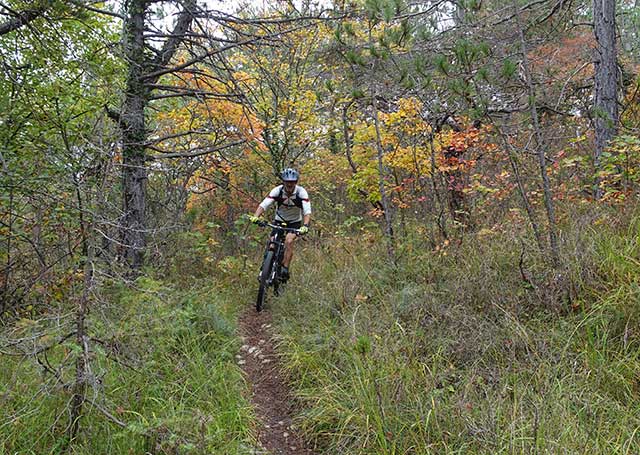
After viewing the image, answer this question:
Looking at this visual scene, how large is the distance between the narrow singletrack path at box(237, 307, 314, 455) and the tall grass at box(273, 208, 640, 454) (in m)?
0.16

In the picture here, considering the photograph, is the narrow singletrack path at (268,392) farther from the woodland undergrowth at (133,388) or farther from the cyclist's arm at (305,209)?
the cyclist's arm at (305,209)

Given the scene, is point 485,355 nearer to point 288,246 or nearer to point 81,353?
point 81,353

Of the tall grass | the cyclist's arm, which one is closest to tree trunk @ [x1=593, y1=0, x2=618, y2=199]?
the tall grass

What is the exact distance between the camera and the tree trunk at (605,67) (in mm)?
6168

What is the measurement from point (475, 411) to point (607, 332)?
1370mm

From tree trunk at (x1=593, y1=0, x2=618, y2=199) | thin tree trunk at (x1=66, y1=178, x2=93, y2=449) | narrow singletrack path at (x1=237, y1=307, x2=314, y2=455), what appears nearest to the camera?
thin tree trunk at (x1=66, y1=178, x2=93, y2=449)

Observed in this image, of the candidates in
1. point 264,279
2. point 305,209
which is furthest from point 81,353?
point 305,209

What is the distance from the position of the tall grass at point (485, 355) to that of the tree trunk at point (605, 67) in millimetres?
2464

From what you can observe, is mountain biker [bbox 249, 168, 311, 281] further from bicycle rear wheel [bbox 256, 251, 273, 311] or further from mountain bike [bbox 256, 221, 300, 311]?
bicycle rear wheel [bbox 256, 251, 273, 311]

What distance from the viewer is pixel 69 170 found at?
2.67 m

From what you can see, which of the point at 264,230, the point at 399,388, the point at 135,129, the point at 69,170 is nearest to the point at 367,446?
the point at 399,388

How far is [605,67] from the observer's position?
6246 millimetres

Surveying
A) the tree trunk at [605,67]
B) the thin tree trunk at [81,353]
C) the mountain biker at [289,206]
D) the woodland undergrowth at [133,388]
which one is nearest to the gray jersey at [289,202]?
the mountain biker at [289,206]

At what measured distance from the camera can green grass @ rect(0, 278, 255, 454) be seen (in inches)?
105
